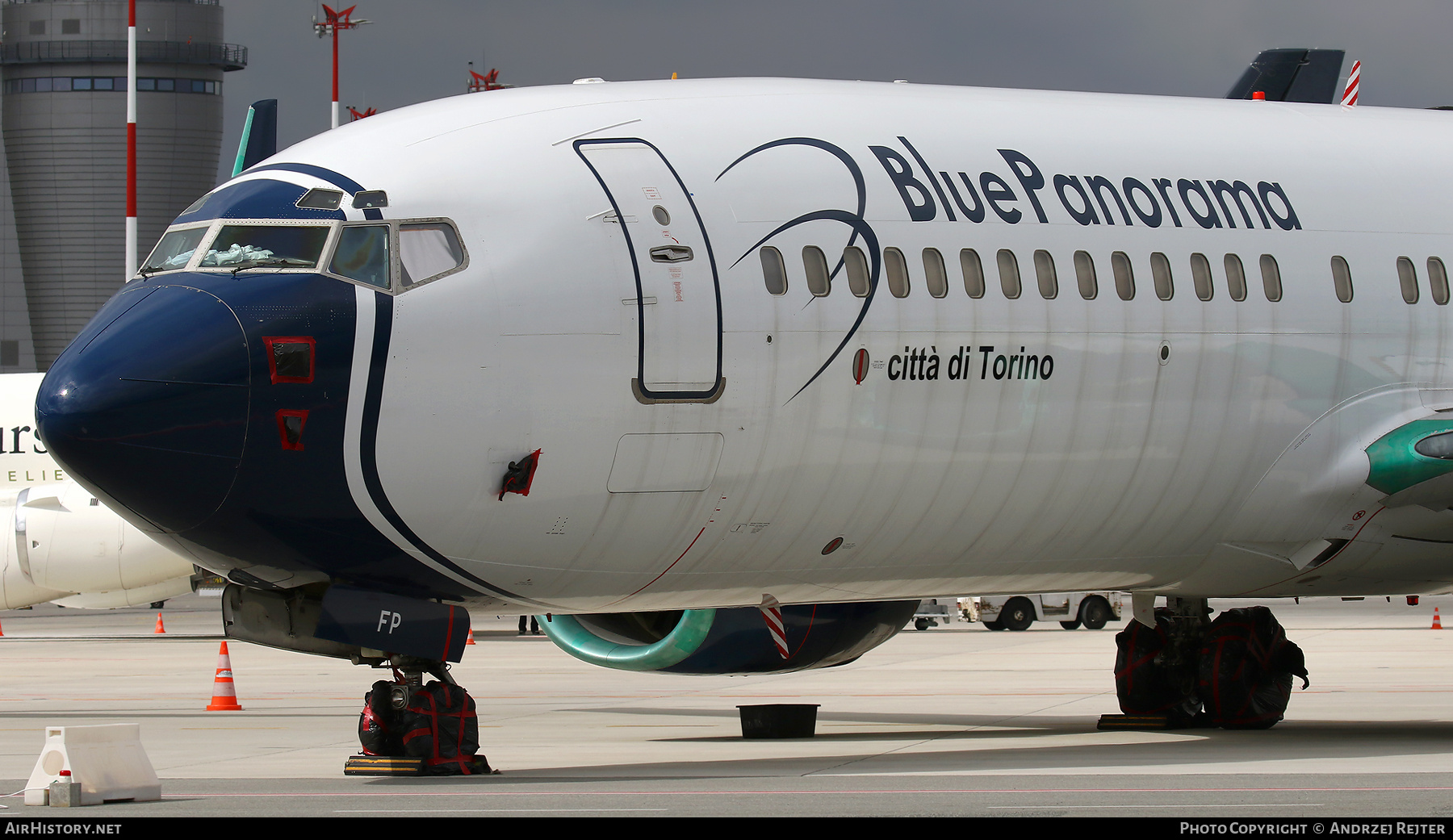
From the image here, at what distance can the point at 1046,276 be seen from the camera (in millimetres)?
15023

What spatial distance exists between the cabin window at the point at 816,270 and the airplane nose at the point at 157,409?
4085 mm

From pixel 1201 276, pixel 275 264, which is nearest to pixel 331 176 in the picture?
pixel 275 264

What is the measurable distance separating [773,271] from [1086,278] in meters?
2.85

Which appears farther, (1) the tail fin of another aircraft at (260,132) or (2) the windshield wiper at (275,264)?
(1) the tail fin of another aircraft at (260,132)

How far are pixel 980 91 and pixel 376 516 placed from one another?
6661mm

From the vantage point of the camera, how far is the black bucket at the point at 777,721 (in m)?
19.2

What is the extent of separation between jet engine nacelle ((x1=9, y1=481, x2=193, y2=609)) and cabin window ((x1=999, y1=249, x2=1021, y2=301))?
2482 centimetres

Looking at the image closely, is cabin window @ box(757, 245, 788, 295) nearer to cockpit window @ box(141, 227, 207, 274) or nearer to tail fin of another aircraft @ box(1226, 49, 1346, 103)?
cockpit window @ box(141, 227, 207, 274)

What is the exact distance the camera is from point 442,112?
1388 cm

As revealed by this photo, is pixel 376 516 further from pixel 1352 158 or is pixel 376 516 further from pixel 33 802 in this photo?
pixel 1352 158

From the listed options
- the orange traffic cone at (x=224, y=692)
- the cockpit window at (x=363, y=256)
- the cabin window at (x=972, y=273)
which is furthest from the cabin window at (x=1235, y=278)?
the orange traffic cone at (x=224, y=692)

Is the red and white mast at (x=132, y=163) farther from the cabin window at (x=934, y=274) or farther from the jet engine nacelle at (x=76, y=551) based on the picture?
the cabin window at (x=934, y=274)

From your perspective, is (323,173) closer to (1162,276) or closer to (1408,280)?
(1162,276)
